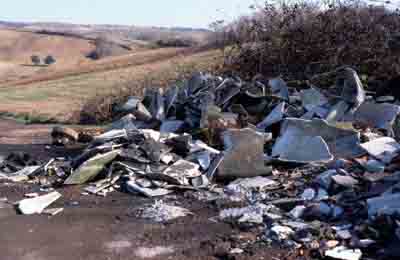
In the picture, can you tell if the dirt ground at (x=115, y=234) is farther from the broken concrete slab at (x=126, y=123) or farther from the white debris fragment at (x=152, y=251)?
the broken concrete slab at (x=126, y=123)

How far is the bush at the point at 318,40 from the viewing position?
10711mm

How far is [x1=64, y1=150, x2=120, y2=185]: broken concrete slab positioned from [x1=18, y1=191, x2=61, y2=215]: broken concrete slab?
509 millimetres

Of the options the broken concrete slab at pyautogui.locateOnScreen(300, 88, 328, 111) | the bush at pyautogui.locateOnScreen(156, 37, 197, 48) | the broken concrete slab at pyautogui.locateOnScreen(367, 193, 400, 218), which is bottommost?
the bush at pyautogui.locateOnScreen(156, 37, 197, 48)

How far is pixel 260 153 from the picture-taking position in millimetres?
6371

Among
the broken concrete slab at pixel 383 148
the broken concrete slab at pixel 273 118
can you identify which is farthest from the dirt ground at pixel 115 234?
the broken concrete slab at pixel 273 118

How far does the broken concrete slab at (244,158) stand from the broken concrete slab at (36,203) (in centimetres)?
198

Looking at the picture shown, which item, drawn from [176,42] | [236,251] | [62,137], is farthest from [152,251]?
[176,42]

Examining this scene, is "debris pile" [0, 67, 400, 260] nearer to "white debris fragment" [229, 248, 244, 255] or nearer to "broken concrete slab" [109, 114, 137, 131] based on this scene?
"broken concrete slab" [109, 114, 137, 131]

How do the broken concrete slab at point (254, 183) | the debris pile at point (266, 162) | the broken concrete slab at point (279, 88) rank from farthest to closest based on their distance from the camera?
1. the broken concrete slab at point (279, 88)
2. the broken concrete slab at point (254, 183)
3. the debris pile at point (266, 162)

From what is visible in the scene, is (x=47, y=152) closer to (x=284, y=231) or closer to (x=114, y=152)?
(x=114, y=152)

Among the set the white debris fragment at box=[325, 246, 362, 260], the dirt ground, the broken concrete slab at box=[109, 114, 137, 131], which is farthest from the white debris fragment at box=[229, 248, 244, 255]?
the broken concrete slab at box=[109, 114, 137, 131]

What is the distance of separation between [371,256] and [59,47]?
184 ft

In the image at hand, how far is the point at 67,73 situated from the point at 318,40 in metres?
20.7

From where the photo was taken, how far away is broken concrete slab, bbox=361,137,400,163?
20.0 feet
